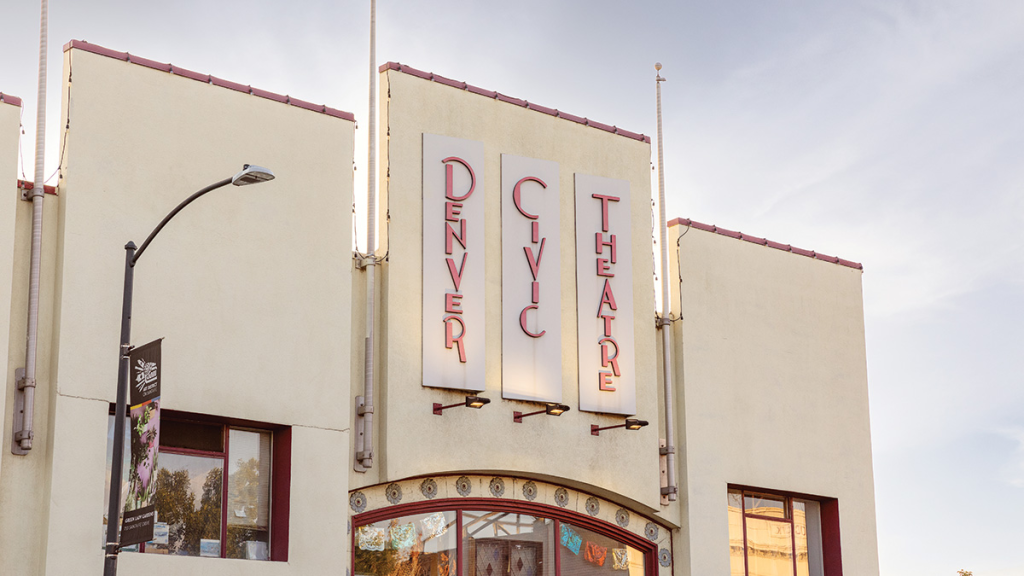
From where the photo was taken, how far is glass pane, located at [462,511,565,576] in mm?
22766

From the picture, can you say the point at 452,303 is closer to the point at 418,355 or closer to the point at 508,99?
the point at 418,355

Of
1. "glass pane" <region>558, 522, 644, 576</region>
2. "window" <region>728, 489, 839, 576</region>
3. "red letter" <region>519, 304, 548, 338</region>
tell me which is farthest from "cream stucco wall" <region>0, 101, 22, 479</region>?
"window" <region>728, 489, 839, 576</region>

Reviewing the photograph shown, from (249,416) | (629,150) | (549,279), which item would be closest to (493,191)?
(549,279)

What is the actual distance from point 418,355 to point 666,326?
19.5 ft

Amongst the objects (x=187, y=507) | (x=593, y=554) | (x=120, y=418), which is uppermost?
(x=120, y=418)

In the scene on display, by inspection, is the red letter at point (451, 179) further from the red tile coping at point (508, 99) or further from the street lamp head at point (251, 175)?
the street lamp head at point (251, 175)

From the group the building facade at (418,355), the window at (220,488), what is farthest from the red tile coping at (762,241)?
the window at (220,488)

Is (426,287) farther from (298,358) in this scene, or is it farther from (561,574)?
(561,574)

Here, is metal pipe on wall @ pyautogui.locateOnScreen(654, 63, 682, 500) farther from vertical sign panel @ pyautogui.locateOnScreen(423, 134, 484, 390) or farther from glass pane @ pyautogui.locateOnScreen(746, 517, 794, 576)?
vertical sign panel @ pyautogui.locateOnScreen(423, 134, 484, 390)

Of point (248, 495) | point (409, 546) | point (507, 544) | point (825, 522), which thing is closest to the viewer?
point (248, 495)

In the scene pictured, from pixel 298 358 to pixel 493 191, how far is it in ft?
17.3

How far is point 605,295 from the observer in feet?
81.6

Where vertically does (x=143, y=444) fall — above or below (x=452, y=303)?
below

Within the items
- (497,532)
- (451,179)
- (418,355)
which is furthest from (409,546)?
(451,179)
